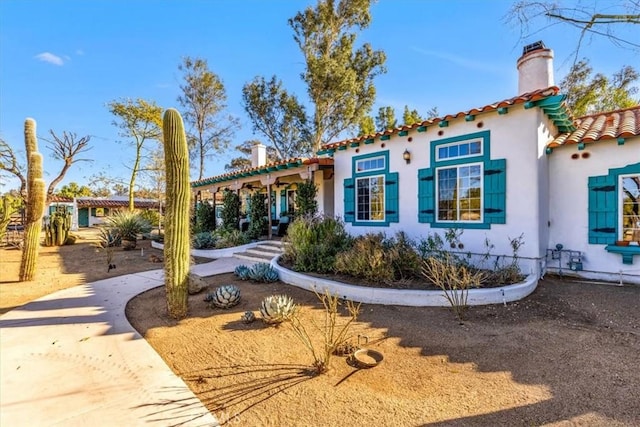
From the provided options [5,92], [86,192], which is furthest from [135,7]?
[86,192]

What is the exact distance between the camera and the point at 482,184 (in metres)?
7.43

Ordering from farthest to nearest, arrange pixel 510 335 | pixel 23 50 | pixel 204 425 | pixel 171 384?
pixel 23 50 → pixel 510 335 → pixel 171 384 → pixel 204 425

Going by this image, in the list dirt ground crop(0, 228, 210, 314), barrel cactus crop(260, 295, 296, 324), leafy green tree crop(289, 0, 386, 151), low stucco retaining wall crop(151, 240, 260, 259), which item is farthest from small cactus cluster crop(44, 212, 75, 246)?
barrel cactus crop(260, 295, 296, 324)

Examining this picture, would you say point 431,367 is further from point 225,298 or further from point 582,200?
point 582,200

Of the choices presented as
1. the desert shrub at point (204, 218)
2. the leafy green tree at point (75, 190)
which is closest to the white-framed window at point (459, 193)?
the desert shrub at point (204, 218)

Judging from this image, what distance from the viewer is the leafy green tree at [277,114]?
2248 centimetres

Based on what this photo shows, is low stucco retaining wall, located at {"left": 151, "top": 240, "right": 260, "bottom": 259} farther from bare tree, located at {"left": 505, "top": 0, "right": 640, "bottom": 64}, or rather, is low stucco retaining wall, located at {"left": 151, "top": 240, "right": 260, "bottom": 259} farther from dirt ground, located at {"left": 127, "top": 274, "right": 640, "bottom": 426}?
bare tree, located at {"left": 505, "top": 0, "right": 640, "bottom": 64}

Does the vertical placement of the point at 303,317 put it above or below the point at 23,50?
below

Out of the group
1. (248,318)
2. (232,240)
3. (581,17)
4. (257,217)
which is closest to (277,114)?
(257,217)

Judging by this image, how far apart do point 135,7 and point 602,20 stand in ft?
40.6

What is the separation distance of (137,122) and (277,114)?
10760mm

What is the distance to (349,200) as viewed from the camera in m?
10.5

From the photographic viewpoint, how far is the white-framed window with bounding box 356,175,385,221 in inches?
381

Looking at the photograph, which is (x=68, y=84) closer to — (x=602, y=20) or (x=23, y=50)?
(x=23, y=50)
